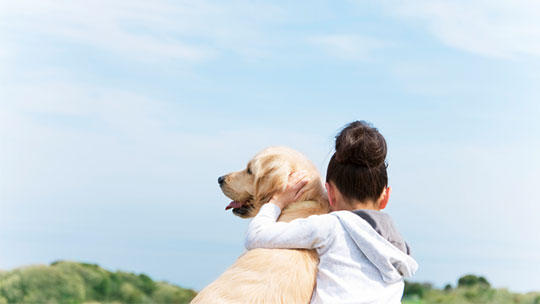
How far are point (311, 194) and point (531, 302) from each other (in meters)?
4.32

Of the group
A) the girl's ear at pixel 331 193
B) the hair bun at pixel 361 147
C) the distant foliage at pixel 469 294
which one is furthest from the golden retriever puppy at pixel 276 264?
the distant foliage at pixel 469 294

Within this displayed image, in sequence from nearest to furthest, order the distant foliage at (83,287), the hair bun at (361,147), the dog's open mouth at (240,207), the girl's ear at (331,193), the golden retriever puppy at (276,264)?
the golden retriever puppy at (276,264) < the hair bun at (361,147) < the girl's ear at (331,193) < the dog's open mouth at (240,207) < the distant foliage at (83,287)

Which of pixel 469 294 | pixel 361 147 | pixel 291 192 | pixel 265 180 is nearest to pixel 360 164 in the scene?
pixel 361 147

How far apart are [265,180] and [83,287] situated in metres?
3.69

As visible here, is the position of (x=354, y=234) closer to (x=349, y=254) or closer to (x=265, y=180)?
(x=349, y=254)

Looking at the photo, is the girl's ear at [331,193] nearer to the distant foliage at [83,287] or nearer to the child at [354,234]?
the child at [354,234]

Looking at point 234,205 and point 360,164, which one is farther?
point 234,205

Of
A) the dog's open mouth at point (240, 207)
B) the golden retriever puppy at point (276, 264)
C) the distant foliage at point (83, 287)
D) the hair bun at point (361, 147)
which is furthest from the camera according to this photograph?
the distant foliage at point (83, 287)

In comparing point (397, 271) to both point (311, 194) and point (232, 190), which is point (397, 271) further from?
point (232, 190)

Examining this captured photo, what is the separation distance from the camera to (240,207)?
3.53m

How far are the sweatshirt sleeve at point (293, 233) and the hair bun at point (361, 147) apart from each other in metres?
0.33

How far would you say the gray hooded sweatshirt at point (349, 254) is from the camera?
2727mm

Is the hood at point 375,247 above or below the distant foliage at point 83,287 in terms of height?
above

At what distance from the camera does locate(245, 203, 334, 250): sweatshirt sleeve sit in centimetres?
276
